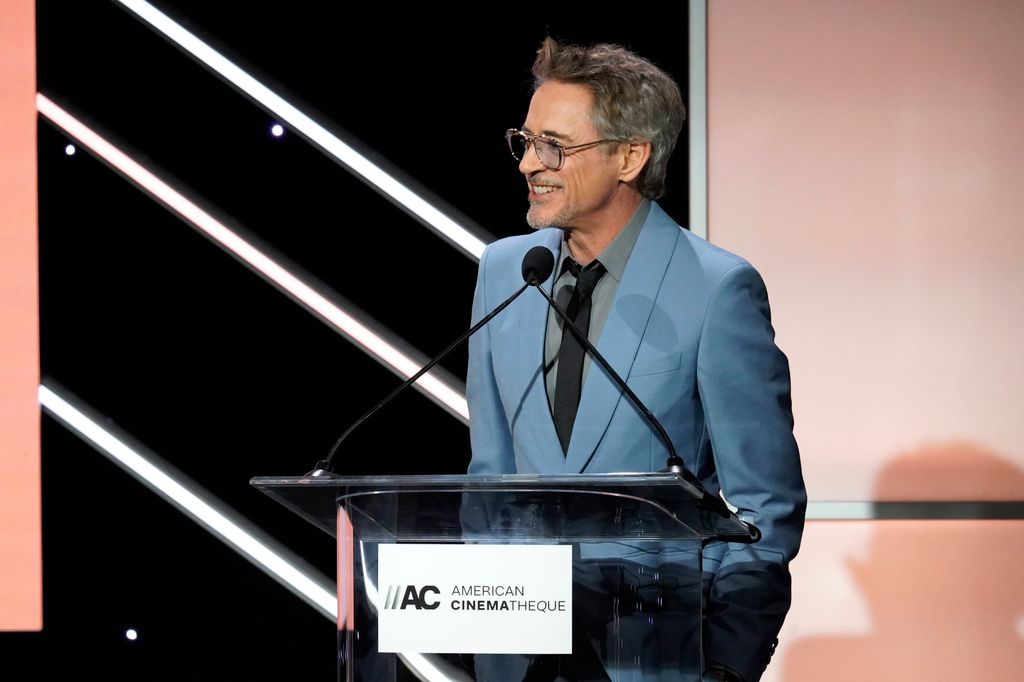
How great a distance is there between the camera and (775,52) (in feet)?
9.62

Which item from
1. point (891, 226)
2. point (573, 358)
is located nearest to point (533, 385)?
point (573, 358)

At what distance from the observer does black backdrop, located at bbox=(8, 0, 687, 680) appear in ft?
Result: 9.85

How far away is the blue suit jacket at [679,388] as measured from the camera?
180cm

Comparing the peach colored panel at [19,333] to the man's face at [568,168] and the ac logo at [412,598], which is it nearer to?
the man's face at [568,168]

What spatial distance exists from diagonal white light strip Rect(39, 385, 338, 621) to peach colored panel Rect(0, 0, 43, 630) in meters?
0.09

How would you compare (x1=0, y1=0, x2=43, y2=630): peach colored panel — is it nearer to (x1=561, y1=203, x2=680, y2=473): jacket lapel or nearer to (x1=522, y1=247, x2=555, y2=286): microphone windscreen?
(x1=561, y1=203, x2=680, y2=473): jacket lapel

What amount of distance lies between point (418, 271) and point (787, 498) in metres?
1.44

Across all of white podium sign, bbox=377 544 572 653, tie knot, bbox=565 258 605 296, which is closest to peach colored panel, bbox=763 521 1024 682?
tie knot, bbox=565 258 605 296

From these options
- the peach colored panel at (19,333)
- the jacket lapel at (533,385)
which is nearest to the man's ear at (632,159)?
the jacket lapel at (533,385)

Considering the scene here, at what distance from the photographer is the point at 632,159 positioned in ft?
6.79

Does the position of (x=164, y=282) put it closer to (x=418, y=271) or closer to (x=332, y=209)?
(x=332, y=209)

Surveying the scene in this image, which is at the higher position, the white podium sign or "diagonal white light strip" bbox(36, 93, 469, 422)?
"diagonal white light strip" bbox(36, 93, 469, 422)

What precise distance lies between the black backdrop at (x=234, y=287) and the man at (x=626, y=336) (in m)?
0.90

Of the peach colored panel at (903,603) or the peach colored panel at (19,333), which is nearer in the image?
the peach colored panel at (903,603)
